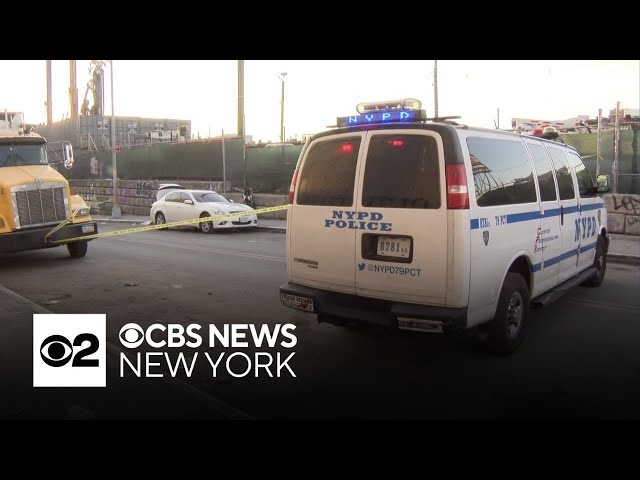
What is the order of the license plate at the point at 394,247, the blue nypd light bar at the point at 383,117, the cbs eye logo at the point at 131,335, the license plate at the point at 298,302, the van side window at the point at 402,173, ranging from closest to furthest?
the van side window at the point at 402,173, the license plate at the point at 394,247, the blue nypd light bar at the point at 383,117, the license plate at the point at 298,302, the cbs eye logo at the point at 131,335

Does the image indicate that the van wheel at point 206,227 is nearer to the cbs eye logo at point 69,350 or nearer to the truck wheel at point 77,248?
the truck wheel at point 77,248

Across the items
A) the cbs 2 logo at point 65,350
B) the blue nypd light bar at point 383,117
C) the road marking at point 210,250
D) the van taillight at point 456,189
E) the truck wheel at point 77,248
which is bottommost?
the cbs 2 logo at point 65,350

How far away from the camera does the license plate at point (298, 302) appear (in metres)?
5.32

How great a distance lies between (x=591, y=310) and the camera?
22.7 ft

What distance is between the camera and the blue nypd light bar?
490 centimetres

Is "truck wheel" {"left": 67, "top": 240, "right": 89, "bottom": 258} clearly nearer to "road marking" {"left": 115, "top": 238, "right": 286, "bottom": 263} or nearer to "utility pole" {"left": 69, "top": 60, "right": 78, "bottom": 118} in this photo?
"road marking" {"left": 115, "top": 238, "right": 286, "bottom": 263}

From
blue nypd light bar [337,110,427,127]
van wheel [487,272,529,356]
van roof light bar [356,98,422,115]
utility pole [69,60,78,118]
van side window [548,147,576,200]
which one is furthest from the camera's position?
utility pole [69,60,78,118]

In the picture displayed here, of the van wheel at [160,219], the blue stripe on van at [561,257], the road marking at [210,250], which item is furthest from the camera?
the van wheel at [160,219]

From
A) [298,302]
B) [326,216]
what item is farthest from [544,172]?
[298,302]

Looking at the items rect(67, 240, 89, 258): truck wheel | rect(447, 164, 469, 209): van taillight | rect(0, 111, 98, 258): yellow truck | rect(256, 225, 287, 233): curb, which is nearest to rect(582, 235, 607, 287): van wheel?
rect(447, 164, 469, 209): van taillight

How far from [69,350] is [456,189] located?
159 inches

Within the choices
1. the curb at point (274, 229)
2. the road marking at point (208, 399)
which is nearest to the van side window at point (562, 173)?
the road marking at point (208, 399)

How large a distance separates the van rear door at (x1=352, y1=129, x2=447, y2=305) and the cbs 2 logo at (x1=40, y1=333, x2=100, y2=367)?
→ 8.70 ft
